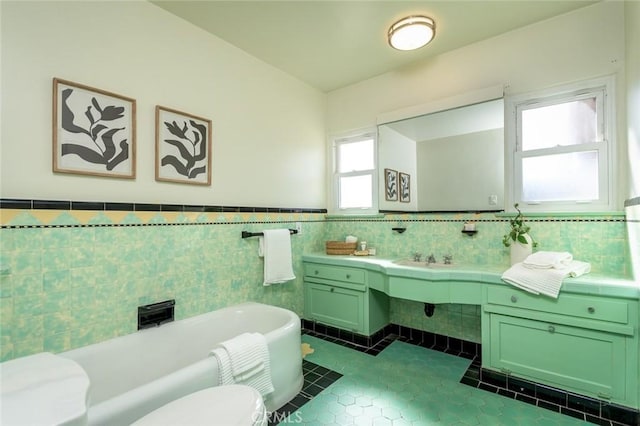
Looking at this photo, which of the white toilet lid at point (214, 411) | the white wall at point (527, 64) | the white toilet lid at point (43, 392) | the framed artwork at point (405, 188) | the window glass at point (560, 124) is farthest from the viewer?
the framed artwork at point (405, 188)

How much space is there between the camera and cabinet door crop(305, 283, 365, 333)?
106 inches

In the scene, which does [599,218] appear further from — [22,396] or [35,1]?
[35,1]

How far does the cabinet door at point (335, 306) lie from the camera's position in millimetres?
2695

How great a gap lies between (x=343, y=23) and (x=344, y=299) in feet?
7.54

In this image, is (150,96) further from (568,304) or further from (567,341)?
(567,341)

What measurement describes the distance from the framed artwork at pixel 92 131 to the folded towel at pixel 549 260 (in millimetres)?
2638

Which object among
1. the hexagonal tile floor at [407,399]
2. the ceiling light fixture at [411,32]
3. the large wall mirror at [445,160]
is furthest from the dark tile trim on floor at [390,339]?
the ceiling light fixture at [411,32]

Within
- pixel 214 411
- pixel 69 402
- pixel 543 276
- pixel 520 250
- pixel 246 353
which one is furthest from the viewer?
pixel 520 250

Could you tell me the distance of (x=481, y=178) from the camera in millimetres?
2475

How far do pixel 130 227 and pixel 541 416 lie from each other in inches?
106

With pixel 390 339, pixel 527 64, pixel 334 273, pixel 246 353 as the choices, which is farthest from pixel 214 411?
pixel 527 64

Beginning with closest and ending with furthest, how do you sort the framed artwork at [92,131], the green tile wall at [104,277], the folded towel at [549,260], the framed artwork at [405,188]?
the green tile wall at [104,277], the framed artwork at [92,131], the folded towel at [549,260], the framed artwork at [405,188]

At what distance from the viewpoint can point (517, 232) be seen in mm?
2164

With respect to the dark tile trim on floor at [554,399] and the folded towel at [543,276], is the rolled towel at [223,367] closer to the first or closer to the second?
the dark tile trim on floor at [554,399]
